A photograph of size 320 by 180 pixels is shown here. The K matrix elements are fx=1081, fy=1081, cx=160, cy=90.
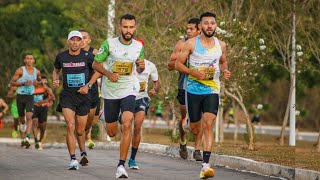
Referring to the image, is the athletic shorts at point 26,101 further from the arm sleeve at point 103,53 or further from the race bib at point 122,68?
the race bib at point 122,68

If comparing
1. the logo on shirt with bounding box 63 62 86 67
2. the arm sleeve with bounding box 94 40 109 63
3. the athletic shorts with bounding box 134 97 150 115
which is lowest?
the athletic shorts with bounding box 134 97 150 115

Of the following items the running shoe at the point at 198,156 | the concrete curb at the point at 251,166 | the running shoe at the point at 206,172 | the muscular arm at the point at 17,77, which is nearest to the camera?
the running shoe at the point at 206,172

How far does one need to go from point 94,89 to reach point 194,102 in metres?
3.75

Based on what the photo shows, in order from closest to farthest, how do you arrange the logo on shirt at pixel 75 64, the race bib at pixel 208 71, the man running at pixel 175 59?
the race bib at pixel 208 71 < the logo on shirt at pixel 75 64 < the man running at pixel 175 59

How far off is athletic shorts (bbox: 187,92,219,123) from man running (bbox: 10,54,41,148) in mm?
9815

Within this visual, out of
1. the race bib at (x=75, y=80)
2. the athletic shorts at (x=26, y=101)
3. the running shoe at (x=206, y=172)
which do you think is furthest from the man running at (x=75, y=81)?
the athletic shorts at (x=26, y=101)

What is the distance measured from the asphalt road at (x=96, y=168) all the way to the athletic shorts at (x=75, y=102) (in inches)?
36.6

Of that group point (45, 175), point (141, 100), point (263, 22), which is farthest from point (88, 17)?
point (45, 175)

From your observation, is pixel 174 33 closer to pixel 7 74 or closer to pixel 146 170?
pixel 146 170

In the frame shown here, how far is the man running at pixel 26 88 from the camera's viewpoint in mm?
25406

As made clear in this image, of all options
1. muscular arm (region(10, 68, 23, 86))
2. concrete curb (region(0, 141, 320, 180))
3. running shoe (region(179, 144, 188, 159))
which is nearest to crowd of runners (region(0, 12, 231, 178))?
concrete curb (region(0, 141, 320, 180))

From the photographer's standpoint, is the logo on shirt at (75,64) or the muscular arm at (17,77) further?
the muscular arm at (17,77)

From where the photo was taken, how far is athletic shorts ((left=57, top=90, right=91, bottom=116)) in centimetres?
1728

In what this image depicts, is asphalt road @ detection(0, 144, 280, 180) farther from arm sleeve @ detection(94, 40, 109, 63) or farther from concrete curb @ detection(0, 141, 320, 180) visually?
arm sleeve @ detection(94, 40, 109, 63)
